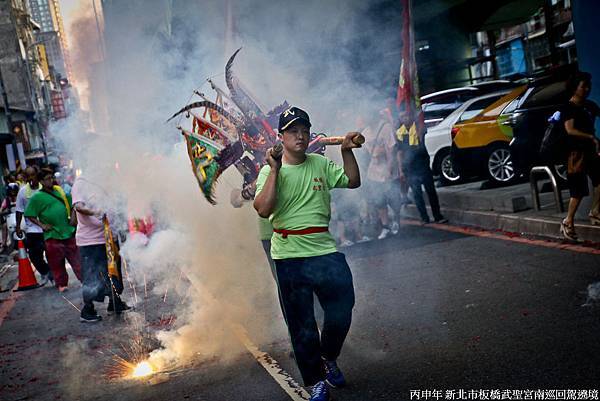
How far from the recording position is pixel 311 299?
4.21 metres

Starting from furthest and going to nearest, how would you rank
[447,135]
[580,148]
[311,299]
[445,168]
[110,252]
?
1. [445,168]
2. [447,135]
3. [110,252]
4. [580,148]
5. [311,299]

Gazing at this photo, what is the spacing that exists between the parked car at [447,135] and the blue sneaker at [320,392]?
10.0 meters

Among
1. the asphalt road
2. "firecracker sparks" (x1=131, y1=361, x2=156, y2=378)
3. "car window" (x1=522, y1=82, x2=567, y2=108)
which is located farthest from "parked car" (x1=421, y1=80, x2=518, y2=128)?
"firecracker sparks" (x1=131, y1=361, x2=156, y2=378)

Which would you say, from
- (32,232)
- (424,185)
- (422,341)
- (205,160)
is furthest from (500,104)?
(422,341)

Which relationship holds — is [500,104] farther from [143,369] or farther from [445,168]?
[143,369]

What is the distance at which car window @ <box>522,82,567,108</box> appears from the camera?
10812 mm

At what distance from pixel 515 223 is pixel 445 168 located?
5.72 metres

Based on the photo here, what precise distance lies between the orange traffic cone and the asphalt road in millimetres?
3172

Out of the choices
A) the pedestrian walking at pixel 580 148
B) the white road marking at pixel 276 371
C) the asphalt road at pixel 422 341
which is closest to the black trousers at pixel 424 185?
the asphalt road at pixel 422 341

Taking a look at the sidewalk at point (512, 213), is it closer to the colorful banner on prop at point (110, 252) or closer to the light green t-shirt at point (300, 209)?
Answer: the light green t-shirt at point (300, 209)

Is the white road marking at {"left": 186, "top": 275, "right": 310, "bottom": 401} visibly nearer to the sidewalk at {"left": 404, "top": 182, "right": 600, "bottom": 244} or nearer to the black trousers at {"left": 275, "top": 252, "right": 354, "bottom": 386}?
the black trousers at {"left": 275, "top": 252, "right": 354, "bottom": 386}

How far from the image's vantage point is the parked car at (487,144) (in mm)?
12430

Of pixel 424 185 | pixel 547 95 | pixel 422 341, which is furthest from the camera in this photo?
pixel 547 95

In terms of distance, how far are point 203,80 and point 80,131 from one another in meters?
3.11
